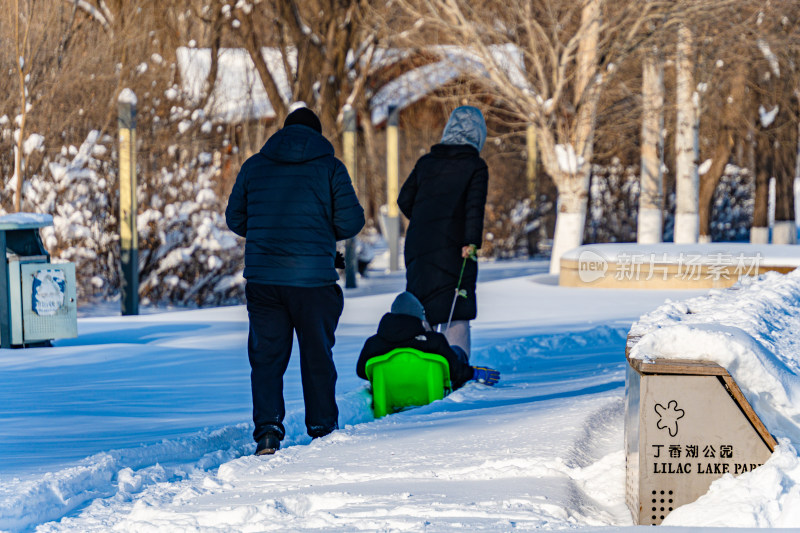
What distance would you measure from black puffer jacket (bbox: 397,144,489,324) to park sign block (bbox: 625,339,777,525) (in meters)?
3.45

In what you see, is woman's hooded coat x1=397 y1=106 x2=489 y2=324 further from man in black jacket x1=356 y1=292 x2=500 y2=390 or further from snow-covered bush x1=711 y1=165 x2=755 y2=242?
snow-covered bush x1=711 y1=165 x2=755 y2=242

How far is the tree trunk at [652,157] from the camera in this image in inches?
628

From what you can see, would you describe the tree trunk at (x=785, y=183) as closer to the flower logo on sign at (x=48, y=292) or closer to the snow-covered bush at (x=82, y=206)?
the snow-covered bush at (x=82, y=206)

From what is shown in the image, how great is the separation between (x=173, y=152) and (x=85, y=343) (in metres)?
4.75

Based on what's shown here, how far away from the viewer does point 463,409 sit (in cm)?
567

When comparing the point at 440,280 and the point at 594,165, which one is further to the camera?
the point at 594,165

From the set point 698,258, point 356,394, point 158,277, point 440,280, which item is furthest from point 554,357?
point 158,277

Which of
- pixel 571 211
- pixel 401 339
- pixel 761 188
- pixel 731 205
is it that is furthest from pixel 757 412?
pixel 731 205

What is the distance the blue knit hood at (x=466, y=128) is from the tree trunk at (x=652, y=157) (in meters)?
9.42

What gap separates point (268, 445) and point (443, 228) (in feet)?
7.95

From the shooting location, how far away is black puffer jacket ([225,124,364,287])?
5016mm

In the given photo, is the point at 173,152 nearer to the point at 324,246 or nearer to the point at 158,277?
the point at 158,277

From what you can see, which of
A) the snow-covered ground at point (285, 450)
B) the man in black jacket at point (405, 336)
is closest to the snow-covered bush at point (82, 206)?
the snow-covered ground at point (285, 450)

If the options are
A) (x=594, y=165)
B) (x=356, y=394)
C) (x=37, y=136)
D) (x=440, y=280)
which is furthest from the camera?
(x=594, y=165)
